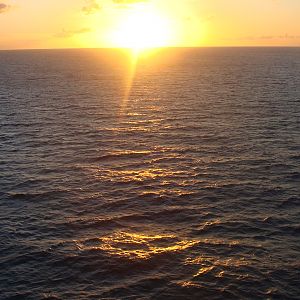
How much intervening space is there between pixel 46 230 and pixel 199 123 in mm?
49492

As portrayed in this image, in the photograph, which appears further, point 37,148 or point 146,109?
point 146,109

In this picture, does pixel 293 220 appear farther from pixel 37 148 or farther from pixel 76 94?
pixel 76 94

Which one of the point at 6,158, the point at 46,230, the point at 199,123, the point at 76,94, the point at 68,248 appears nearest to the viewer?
the point at 68,248

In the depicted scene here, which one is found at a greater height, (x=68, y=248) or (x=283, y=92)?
(x=283, y=92)

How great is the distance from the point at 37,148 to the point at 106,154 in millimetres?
12559

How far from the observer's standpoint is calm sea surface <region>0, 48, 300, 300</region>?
34.4 metres

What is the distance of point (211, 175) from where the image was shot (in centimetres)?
5647

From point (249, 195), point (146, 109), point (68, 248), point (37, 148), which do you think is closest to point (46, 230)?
point (68, 248)

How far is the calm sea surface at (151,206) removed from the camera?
113 feet

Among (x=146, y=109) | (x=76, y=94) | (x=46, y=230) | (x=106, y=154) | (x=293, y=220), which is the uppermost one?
(x=76, y=94)

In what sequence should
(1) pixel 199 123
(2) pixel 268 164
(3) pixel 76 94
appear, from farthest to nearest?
(3) pixel 76 94, (1) pixel 199 123, (2) pixel 268 164

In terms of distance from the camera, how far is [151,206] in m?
47.9

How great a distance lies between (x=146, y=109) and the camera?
105 metres

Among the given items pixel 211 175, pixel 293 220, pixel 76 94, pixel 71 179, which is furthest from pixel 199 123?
pixel 76 94
